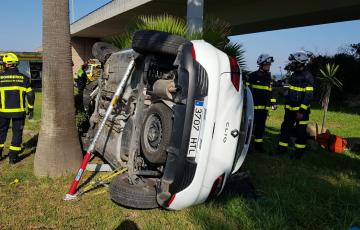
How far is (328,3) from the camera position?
52.8ft

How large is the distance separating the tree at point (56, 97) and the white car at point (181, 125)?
3.90 feet

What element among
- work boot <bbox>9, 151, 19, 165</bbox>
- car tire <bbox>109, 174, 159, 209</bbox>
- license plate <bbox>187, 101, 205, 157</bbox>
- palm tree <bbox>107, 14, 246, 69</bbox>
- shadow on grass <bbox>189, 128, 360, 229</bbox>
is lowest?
work boot <bbox>9, 151, 19, 165</bbox>

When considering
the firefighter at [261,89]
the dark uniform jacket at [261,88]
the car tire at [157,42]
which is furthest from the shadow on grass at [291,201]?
the car tire at [157,42]

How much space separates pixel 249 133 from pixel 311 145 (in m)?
3.55

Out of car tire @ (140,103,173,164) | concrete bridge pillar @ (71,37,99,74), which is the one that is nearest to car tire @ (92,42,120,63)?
car tire @ (140,103,173,164)

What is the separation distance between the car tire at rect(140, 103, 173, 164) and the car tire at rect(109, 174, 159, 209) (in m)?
0.32

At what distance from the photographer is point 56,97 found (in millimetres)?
5406

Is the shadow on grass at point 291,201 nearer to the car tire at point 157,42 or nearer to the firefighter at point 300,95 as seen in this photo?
the firefighter at point 300,95

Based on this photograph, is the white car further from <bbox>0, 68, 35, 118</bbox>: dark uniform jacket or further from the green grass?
<bbox>0, 68, 35, 118</bbox>: dark uniform jacket

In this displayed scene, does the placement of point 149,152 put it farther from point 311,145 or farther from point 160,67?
point 311,145

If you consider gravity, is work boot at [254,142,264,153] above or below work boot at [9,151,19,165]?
above

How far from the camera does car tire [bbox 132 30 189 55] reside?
4055mm

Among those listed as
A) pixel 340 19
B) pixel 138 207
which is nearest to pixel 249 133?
pixel 138 207

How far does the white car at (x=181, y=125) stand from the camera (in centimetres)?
369
